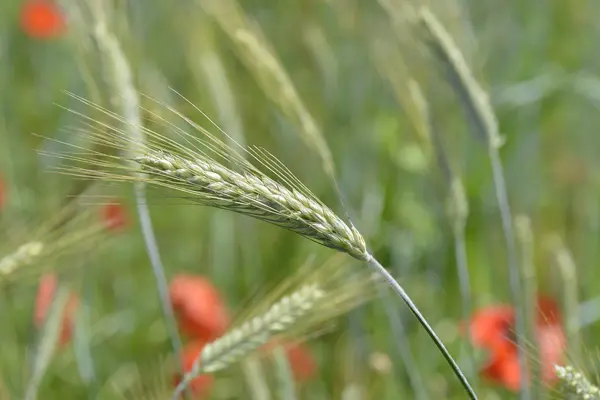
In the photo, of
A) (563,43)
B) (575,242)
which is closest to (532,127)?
(575,242)

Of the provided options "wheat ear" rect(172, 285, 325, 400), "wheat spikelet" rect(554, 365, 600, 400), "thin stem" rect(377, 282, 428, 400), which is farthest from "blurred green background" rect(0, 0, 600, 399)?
"wheat spikelet" rect(554, 365, 600, 400)

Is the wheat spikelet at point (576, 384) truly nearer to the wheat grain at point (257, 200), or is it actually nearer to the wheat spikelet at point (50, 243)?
the wheat grain at point (257, 200)

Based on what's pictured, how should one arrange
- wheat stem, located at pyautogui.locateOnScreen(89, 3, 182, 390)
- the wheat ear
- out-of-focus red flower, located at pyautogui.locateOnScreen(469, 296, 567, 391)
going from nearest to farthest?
the wheat ear
wheat stem, located at pyautogui.locateOnScreen(89, 3, 182, 390)
out-of-focus red flower, located at pyautogui.locateOnScreen(469, 296, 567, 391)

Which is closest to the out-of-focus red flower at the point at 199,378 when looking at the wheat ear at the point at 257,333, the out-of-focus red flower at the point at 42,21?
the wheat ear at the point at 257,333

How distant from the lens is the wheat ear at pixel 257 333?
534 mm

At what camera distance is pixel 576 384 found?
43 cm

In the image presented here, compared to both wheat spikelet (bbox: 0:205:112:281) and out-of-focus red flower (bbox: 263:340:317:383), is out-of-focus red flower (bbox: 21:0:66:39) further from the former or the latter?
wheat spikelet (bbox: 0:205:112:281)

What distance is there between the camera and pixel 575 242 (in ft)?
4.27

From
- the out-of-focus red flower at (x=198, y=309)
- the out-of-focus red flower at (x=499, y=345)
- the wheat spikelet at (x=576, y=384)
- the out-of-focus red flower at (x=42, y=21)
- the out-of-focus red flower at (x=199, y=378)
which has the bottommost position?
the wheat spikelet at (x=576, y=384)

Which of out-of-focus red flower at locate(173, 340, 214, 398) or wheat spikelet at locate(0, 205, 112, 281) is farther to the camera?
out-of-focus red flower at locate(173, 340, 214, 398)

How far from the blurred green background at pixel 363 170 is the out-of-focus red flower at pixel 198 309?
0.32ft

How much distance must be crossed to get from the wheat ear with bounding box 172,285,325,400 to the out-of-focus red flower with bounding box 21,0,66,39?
1.11 metres

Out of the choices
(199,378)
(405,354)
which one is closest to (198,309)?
(199,378)

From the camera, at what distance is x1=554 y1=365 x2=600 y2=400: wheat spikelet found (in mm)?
428
